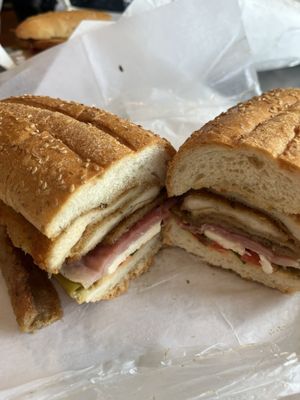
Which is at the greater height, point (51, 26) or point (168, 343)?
Result: point (51, 26)

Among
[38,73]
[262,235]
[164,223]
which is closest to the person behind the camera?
[262,235]

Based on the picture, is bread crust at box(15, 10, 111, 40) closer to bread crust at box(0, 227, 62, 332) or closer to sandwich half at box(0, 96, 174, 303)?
sandwich half at box(0, 96, 174, 303)

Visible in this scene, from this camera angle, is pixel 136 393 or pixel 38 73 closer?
pixel 136 393

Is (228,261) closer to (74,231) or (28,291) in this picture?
(74,231)

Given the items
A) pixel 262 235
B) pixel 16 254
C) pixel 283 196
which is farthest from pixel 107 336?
pixel 283 196

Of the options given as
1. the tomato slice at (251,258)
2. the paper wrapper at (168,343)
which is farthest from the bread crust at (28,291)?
the tomato slice at (251,258)

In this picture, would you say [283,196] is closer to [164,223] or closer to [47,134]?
[164,223]

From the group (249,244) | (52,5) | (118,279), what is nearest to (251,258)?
(249,244)

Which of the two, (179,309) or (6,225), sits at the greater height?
(6,225)
